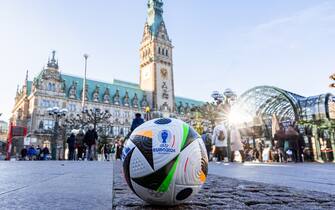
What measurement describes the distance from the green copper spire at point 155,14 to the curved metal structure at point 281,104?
Answer: 64409 mm

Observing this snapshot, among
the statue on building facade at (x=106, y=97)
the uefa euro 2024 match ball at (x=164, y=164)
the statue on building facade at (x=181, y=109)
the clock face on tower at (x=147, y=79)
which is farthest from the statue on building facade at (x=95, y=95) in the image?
the uefa euro 2024 match ball at (x=164, y=164)

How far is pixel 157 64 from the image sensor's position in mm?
80000

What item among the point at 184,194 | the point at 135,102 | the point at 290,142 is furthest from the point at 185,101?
the point at 184,194

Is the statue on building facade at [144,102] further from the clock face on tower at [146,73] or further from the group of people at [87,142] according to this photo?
the group of people at [87,142]

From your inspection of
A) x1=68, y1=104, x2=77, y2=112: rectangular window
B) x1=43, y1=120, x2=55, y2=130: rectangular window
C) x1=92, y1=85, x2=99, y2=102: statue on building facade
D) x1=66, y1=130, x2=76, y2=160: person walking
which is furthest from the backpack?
x1=92, y1=85, x2=99, y2=102: statue on building facade

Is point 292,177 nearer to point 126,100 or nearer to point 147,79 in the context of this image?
point 126,100

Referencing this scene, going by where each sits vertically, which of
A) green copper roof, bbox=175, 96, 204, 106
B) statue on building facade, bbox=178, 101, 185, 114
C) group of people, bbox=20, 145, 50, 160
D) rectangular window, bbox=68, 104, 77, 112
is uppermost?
green copper roof, bbox=175, 96, 204, 106

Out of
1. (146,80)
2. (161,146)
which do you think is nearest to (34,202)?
(161,146)

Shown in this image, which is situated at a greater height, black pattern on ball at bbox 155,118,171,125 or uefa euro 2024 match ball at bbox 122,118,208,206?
black pattern on ball at bbox 155,118,171,125

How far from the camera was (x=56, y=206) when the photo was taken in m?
1.81

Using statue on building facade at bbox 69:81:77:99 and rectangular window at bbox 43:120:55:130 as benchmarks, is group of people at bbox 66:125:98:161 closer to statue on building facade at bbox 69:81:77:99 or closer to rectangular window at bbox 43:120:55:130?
rectangular window at bbox 43:120:55:130

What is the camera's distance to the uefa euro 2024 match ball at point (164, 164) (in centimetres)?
220

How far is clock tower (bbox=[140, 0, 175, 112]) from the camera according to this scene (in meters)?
79.6

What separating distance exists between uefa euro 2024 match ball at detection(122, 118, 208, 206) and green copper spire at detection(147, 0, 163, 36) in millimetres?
85250
